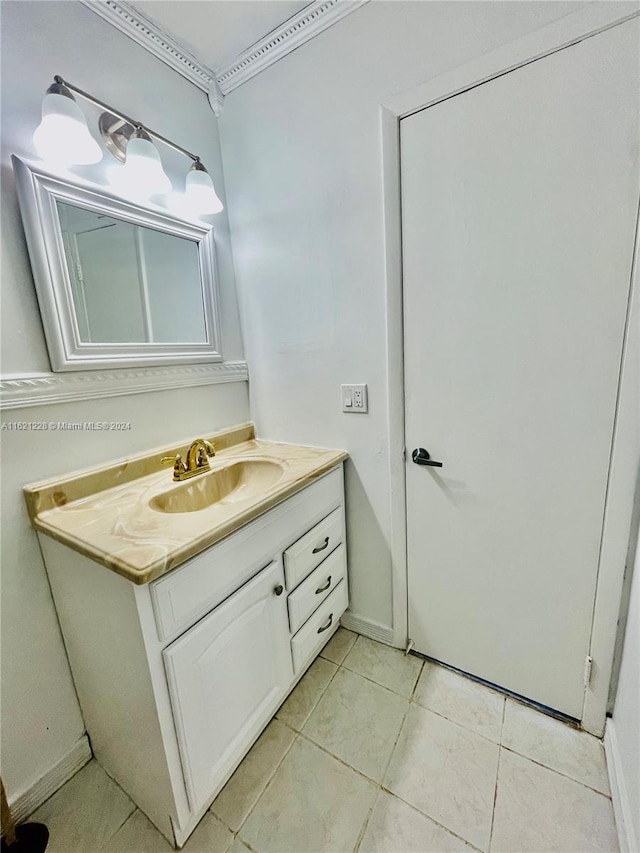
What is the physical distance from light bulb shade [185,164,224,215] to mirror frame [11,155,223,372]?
10cm

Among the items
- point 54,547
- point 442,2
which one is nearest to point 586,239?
point 442,2

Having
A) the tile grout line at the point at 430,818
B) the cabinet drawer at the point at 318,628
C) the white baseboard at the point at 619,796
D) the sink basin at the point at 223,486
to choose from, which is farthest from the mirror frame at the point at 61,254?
the white baseboard at the point at 619,796

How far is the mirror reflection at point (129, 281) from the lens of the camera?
1.07m

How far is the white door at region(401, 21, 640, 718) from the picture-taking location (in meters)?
A: 0.89

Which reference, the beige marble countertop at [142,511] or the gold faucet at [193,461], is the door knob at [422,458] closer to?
the beige marble countertop at [142,511]

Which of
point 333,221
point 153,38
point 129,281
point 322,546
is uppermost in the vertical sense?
point 153,38

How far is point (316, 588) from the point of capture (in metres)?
1.32

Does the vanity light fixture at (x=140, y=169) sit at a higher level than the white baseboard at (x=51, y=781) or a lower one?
higher

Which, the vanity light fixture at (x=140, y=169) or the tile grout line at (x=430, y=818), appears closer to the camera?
the tile grout line at (x=430, y=818)

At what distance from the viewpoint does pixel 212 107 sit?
1.43 metres

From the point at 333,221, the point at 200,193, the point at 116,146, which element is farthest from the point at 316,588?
the point at 116,146

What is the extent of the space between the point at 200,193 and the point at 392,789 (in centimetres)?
203

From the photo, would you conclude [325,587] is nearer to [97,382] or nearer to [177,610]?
[177,610]

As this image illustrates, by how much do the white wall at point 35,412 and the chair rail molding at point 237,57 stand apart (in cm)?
4
